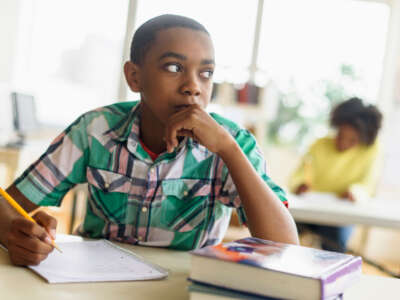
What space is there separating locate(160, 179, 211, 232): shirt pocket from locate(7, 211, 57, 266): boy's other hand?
0.33m

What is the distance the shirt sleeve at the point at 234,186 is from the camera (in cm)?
113

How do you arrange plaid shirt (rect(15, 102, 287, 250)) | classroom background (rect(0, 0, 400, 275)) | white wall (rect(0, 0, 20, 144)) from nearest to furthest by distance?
1. plaid shirt (rect(15, 102, 287, 250))
2. classroom background (rect(0, 0, 400, 275))
3. white wall (rect(0, 0, 20, 144))

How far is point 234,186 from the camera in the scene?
1133 mm

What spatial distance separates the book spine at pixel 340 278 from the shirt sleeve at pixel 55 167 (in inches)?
27.3

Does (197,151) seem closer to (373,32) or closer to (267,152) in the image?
(267,152)

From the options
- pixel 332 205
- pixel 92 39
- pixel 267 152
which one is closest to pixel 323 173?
pixel 332 205

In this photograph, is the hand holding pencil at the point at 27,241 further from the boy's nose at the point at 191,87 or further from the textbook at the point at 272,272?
the boy's nose at the point at 191,87

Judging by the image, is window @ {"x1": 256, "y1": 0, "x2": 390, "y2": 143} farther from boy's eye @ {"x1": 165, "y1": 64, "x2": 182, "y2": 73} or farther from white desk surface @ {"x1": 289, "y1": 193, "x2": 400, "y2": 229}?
boy's eye @ {"x1": 165, "y1": 64, "x2": 182, "y2": 73}

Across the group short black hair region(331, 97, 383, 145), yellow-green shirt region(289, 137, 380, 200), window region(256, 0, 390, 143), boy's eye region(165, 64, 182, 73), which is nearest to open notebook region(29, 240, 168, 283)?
boy's eye region(165, 64, 182, 73)

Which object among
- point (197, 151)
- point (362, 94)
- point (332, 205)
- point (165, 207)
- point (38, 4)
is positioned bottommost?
point (332, 205)

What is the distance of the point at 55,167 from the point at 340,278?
2.45ft

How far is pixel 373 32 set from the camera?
4.63m

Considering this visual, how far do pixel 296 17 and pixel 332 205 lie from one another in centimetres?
253

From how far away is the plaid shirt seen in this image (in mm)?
1142
